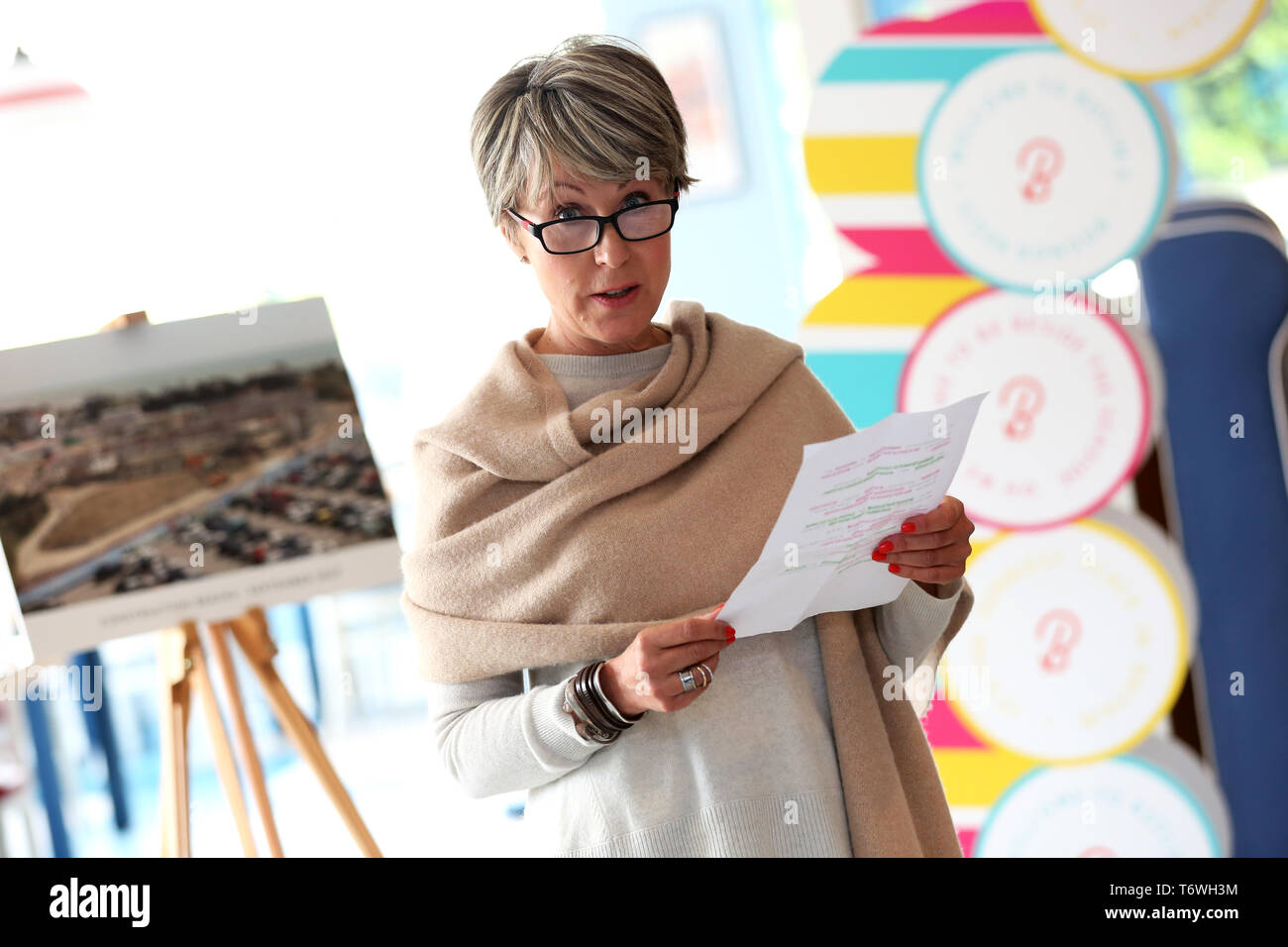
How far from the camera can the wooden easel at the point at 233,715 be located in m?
1.90

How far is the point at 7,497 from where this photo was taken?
1.89m

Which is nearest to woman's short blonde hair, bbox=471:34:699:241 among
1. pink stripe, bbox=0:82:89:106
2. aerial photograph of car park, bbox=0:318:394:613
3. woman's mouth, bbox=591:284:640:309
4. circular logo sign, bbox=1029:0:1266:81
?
woman's mouth, bbox=591:284:640:309

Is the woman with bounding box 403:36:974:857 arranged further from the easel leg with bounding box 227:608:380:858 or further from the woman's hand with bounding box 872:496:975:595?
the easel leg with bounding box 227:608:380:858

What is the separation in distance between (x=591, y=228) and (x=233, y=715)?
46.3 inches

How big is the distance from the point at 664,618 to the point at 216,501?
1.03 metres

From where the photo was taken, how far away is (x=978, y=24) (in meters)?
2.49

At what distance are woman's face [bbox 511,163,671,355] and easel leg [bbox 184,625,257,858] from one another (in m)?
1.03

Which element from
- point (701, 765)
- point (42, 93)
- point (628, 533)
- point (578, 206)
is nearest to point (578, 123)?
point (578, 206)

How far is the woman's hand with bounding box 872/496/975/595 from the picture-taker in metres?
1.20

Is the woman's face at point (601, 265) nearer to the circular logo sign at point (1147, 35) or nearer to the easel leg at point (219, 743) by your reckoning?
the easel leg at point (219, 743)

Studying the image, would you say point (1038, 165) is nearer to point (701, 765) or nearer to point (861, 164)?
point (861, 164)
